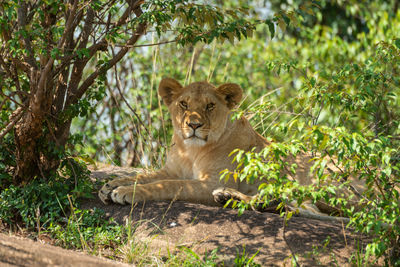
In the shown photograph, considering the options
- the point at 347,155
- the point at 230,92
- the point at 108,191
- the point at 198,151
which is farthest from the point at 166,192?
the point at 347,155

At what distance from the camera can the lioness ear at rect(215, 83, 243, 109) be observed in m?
5.34

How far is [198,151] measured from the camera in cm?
532

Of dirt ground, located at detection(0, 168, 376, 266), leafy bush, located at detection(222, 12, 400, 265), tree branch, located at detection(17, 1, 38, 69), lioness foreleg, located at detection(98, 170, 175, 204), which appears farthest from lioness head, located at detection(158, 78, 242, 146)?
tree branch, located at detection(17, 1, 38, 69)

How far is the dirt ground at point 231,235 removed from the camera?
3824 millimetres

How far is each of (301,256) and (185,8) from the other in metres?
2.36

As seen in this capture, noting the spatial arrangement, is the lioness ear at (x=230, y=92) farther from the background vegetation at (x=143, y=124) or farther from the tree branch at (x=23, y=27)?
the tree branch at (x=23, y=27)

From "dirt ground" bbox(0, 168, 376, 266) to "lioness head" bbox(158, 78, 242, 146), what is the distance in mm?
712

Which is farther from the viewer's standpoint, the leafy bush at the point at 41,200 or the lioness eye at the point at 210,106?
the lioness eye at the point at 210,106

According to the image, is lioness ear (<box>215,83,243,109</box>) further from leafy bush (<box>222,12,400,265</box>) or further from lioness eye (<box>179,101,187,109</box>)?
leafy bush (<box>222,12,400,265</box>)

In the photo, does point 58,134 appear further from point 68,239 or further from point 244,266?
point 244,266

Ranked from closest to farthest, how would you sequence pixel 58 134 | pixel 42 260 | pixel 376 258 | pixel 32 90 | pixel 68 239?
pixel 42 260, pixel 376 258, pixel 68 239, pixel 32 90, pixel 58 134

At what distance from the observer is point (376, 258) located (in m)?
3.68

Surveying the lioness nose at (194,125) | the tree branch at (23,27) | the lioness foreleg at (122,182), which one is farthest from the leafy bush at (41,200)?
the lioness nose at (194,125)

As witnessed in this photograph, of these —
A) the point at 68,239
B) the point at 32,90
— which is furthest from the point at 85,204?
the point at 32,90
